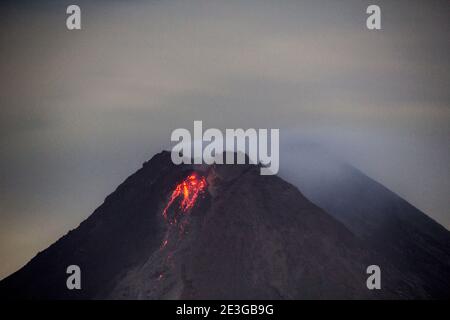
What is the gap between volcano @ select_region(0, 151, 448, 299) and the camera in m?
97.1

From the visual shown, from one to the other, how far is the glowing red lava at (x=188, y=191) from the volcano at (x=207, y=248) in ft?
0.65

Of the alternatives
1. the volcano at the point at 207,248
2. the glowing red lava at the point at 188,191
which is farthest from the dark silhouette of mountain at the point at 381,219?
the glowing red lava at the point at 188,191

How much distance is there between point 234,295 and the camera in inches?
3730

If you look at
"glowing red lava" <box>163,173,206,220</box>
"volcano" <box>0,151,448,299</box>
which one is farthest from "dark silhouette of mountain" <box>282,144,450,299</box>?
"glowing red lava" <box>163,173,206,220</box>

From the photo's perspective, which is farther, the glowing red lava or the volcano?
the glowing red lava

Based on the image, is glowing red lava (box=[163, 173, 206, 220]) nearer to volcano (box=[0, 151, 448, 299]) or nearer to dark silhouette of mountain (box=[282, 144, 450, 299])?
volcano (box=[0, 151, 448, 299])

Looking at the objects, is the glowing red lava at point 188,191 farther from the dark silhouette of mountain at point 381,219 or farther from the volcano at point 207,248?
the dark silhouette of mountain at point 381,219

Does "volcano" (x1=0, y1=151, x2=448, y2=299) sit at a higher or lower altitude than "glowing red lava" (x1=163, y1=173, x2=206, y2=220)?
lower

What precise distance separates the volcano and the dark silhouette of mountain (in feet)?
28.4

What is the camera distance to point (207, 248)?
339 feet

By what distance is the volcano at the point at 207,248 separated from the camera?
319ft

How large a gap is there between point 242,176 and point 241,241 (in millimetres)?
15636
